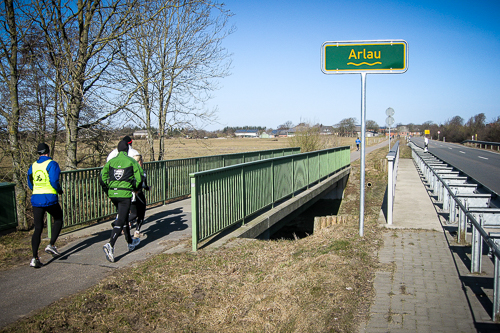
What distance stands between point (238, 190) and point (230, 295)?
9.61ft

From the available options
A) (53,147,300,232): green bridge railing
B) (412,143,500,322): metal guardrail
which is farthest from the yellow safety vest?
(412,143,500,322): metal guardrail

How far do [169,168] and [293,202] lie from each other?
11.2 ft

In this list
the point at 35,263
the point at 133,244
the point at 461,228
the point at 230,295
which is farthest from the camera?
the point at 461,228

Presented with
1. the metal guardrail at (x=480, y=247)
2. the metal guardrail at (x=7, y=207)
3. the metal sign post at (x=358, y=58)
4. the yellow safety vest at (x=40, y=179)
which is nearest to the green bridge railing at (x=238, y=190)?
the yellow safety vest at (x=40, y=179)

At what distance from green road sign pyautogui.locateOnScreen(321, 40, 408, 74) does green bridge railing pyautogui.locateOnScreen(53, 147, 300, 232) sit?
4947 millimetres

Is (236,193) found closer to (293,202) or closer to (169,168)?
(293,202)

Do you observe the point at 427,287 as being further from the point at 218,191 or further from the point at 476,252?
the point at 218,191

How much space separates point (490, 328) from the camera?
3438 millimetres

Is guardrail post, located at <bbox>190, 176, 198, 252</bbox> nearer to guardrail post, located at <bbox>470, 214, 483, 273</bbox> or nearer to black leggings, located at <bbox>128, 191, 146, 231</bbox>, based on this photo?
black leggings, located at <bbox>128, 191, 146, 231</bbox>

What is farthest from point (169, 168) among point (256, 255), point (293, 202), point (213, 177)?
point (256, 255)

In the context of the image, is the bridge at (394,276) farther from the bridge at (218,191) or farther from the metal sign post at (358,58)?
the metal sign post at (358,58)

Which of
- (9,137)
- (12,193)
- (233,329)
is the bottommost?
(233,329)

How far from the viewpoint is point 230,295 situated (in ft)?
14.3

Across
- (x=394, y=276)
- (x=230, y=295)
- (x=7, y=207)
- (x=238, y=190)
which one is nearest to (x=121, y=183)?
(x=238, y=190)
